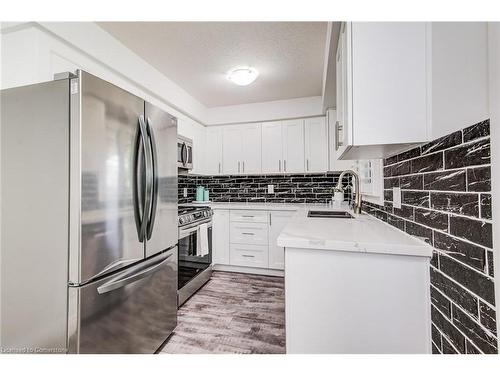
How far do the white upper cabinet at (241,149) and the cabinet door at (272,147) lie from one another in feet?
0.25

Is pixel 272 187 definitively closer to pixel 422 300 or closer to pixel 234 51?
pixel 234 51

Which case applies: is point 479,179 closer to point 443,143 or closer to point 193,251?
point 443,143

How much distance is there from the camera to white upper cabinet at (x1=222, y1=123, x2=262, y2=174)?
3486 millimetres

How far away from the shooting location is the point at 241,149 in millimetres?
3547

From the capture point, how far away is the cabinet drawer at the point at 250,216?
302 cm

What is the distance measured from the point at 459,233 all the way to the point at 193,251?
7.33 ft

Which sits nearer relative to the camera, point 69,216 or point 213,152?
point 69,216

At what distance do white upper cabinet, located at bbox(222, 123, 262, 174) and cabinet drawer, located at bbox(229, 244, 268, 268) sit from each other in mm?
1109

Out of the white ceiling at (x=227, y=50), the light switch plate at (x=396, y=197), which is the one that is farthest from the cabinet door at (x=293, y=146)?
the light switch plate at (x=396, y=197)

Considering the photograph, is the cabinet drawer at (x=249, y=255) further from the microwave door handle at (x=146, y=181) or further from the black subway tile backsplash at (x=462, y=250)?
the black subway tile backsplash at (x=462, y=250)

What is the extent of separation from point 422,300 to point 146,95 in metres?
2.64

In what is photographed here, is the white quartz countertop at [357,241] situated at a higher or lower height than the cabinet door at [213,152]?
lower

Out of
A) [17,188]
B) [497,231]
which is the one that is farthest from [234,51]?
[497,231]

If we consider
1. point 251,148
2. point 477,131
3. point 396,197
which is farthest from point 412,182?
point 251,148
